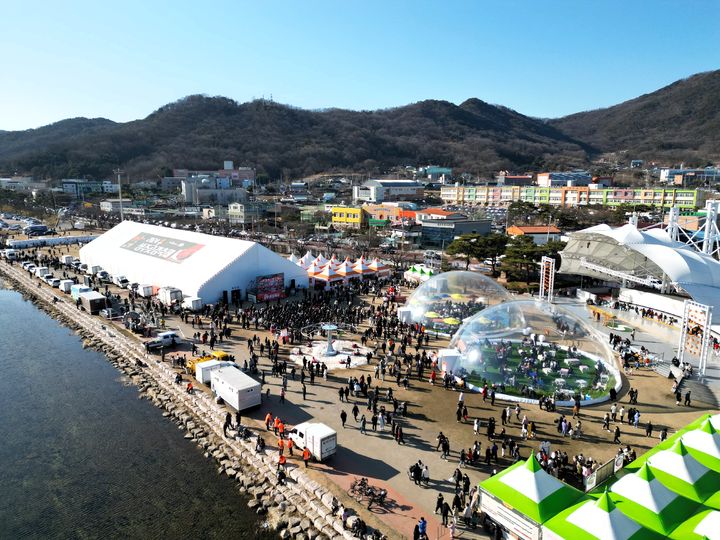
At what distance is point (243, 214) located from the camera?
7344 cm

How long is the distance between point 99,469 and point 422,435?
10057 mm

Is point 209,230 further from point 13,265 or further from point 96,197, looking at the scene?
point 96,197

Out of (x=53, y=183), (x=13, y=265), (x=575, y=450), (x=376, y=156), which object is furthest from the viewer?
(x=376, y=156)

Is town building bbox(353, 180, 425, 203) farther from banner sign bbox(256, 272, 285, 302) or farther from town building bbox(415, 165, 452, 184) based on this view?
banner sign bbox(256, 272, 285, 302)

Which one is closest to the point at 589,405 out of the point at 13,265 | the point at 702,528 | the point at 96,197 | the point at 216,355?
the point at 702,528

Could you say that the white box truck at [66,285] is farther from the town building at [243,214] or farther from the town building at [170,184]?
the town building at [170,184]

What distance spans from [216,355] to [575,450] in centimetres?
1407

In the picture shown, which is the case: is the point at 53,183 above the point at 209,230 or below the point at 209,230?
above

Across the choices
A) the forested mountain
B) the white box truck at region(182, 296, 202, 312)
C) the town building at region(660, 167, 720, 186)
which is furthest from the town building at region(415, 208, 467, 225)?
the forested mountain

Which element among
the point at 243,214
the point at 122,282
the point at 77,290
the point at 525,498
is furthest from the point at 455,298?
the point at 243,214

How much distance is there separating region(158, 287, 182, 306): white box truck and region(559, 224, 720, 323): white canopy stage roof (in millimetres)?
28636

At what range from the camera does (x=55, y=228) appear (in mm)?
68188

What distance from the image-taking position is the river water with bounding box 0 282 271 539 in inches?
458

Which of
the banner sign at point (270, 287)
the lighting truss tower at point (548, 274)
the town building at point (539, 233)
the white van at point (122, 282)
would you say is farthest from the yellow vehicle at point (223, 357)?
the town building at point (539, 233)
